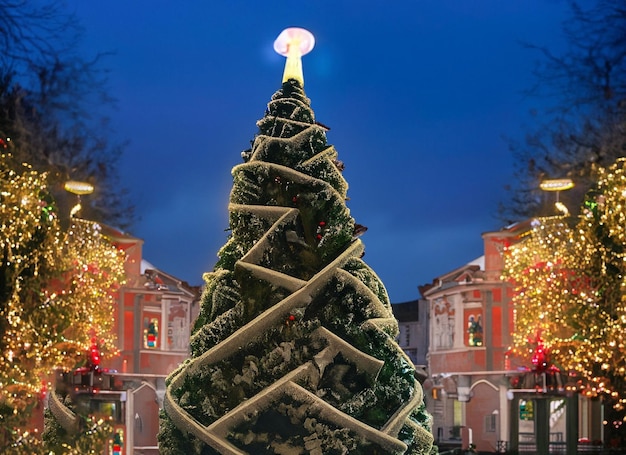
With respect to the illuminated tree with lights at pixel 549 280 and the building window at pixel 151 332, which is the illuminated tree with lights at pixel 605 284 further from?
the building window at pixel 151 332

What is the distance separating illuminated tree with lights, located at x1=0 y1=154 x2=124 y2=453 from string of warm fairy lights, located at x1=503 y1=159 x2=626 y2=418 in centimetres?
1115

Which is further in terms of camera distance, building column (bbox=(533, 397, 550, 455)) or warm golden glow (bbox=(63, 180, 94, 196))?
building column (bbox=(533, 397, 550, 455))

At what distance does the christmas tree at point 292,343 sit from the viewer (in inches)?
228

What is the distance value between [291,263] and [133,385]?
76.4 ft

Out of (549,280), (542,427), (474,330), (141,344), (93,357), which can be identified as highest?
(549,280)

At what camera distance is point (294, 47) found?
7.10 m

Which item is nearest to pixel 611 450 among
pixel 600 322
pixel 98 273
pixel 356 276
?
pixel 600 322

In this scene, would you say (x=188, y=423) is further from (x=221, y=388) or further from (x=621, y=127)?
(x=621, y=127)

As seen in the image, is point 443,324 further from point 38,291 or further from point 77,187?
point 38,291

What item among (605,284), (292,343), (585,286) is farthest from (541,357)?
(292,343)

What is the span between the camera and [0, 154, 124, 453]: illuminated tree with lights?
16.0m

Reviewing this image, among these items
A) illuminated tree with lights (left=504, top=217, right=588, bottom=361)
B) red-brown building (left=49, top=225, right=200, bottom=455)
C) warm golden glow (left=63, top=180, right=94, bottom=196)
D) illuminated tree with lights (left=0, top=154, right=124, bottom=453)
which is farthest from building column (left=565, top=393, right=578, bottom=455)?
warm golden glow (left=63, top=180, right=94, bottom=196)

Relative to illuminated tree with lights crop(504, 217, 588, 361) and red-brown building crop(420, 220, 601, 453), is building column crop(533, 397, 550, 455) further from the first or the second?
illuminated tree with lights crop(504, 217, 588, 361)

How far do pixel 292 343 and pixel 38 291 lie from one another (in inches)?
537
